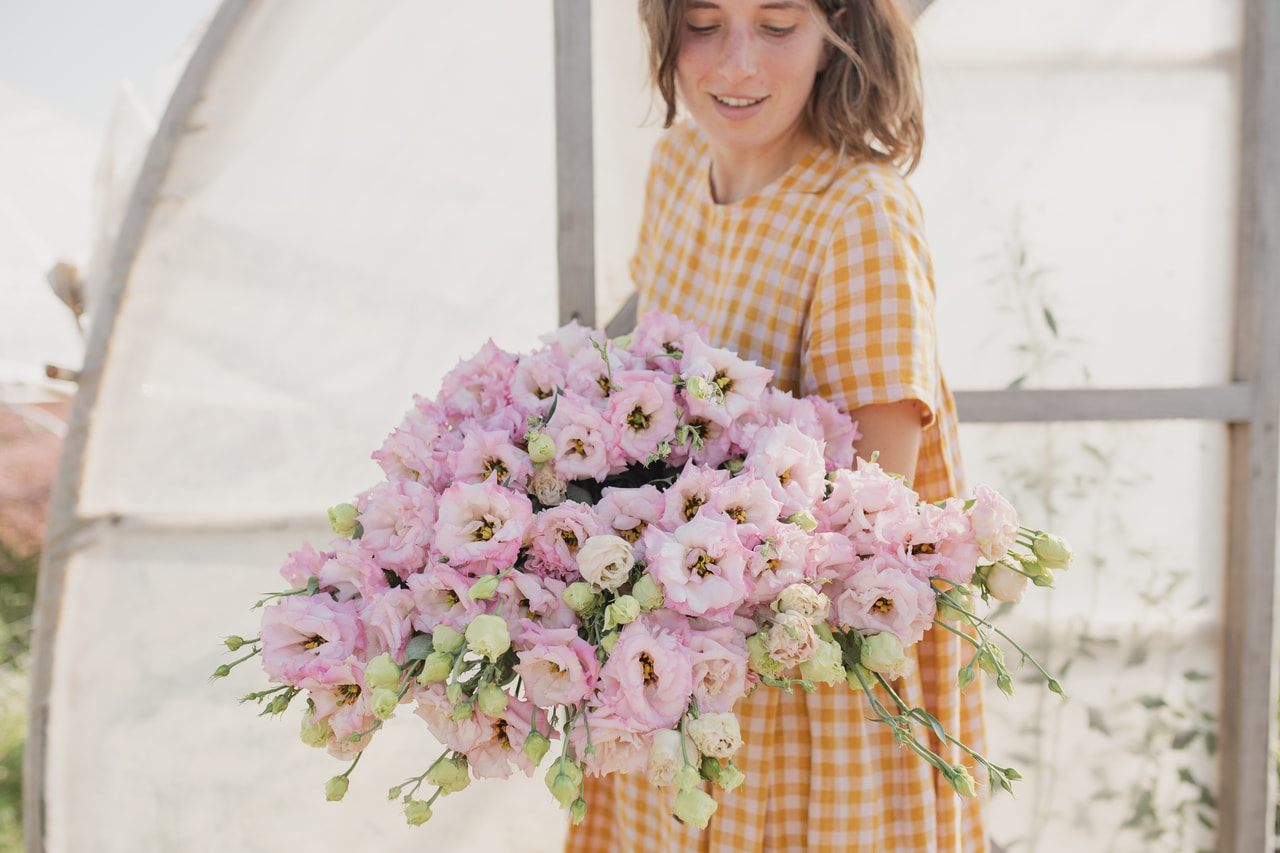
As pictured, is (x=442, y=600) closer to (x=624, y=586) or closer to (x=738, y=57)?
(x=624, y=586)

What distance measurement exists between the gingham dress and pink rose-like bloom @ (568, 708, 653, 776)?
29 centimetres

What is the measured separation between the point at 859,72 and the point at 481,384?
0.67 m

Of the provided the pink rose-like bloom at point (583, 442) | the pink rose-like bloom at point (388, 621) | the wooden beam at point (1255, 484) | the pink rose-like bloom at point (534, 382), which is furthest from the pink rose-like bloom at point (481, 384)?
the wooden beam at point (1255, 484)

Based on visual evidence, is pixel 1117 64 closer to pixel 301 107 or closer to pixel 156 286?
pixel 301 107

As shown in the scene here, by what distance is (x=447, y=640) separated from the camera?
0.66m

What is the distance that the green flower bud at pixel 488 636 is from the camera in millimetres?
619

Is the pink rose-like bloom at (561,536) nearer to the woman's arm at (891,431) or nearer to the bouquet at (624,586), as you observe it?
the bouquet at (624,586)

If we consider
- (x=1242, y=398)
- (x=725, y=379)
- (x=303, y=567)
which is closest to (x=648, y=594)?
(x=725, y=379)

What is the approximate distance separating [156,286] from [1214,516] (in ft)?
7.56

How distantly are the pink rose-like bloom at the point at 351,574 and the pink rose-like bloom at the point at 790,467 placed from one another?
375mm

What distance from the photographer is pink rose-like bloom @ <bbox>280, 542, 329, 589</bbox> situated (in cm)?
78

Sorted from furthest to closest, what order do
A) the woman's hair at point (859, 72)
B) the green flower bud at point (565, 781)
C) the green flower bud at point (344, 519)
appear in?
the woman's hair at point (859, 72) → the green flower bud at point (344, 519) → the green flower bud at point (565, 781)

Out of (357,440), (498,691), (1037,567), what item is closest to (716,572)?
(498,691)

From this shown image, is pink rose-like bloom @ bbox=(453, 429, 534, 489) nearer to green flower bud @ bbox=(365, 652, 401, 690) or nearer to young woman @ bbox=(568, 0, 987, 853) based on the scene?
green flower bud @ bbox=(365, 652, 401, 690)
